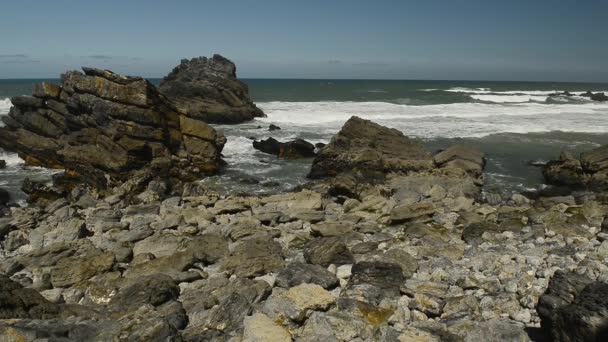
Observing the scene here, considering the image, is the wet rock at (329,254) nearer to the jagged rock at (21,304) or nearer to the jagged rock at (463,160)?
the jagged rock at (21,304)

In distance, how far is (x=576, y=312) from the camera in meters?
5.29

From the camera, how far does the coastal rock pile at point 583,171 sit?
17172mm

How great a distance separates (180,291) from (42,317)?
213cm

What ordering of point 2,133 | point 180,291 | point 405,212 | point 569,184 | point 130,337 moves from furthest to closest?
point 2,133 < point 569,184 < point 405,212 < point 180,291 < point 130,337

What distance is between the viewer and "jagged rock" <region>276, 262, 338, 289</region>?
8.02 m

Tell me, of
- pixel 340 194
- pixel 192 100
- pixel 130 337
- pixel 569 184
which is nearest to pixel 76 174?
pixel 340 194

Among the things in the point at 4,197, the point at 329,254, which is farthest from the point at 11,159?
the point at 329,254

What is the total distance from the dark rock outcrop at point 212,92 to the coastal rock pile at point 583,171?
957 inches

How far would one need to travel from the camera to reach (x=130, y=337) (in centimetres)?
583

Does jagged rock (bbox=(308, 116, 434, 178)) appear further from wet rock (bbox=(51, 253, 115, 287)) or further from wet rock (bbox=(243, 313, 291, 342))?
wet rock (bbox=(243, 313, 291, 342))

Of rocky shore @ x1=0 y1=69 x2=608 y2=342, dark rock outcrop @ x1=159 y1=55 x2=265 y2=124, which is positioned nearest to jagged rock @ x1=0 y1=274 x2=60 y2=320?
rocky shore @ x1=0 y1=69 x2=608 y2=342

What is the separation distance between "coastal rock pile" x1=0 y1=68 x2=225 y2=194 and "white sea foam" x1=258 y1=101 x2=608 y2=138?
1276 centimetres

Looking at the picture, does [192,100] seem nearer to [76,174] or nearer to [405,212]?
[76,174]

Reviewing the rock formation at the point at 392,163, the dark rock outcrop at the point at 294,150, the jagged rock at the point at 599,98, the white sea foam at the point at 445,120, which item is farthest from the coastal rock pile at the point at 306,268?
the jagged rock at the point at 599,98
